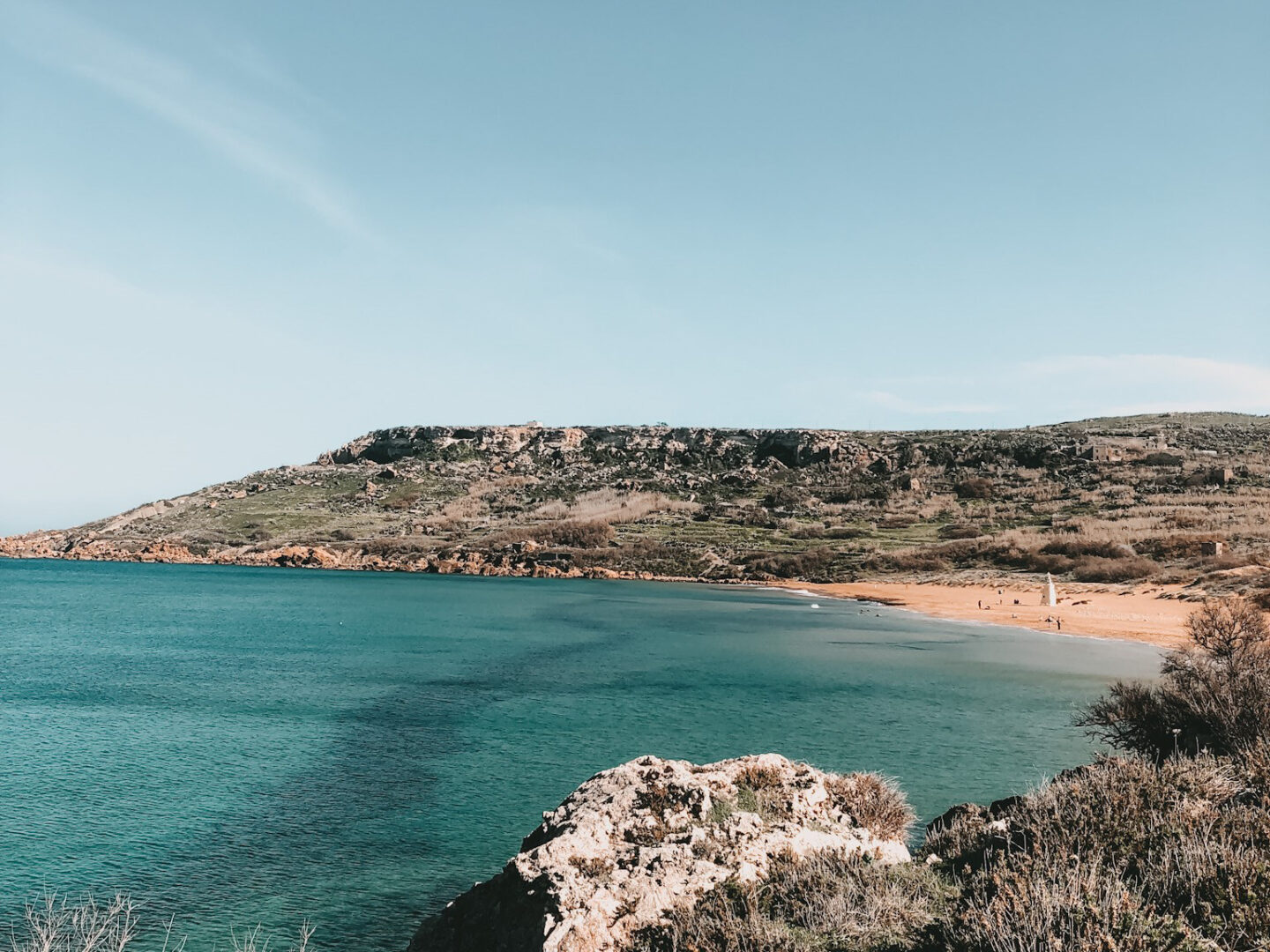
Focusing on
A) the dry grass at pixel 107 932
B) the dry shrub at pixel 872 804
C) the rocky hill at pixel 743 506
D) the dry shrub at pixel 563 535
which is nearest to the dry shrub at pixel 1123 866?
the dry shrub at pixel 872 804

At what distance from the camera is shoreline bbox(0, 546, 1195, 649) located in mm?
46812

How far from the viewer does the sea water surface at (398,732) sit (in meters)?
14.6

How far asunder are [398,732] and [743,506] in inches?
4327

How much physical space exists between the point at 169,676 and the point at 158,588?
185 feet

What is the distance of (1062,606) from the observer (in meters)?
57.6

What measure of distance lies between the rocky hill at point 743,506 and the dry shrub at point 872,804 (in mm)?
52780

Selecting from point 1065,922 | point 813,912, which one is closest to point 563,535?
point 813,912

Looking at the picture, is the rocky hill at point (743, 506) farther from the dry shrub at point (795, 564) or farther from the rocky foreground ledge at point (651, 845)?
the rocky foreground ledge at point (651, 845)

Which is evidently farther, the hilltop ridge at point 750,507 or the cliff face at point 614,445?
the cliff face at point 614,445

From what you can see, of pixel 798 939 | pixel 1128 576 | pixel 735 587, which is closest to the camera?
pixel 798 939

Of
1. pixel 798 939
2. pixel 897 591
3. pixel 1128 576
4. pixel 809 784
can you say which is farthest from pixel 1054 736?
pixel 897 591

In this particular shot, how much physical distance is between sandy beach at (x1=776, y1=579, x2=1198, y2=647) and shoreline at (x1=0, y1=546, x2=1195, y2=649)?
4 cm

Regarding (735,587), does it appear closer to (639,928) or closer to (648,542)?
(648,542)

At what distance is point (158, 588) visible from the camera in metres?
82.8
